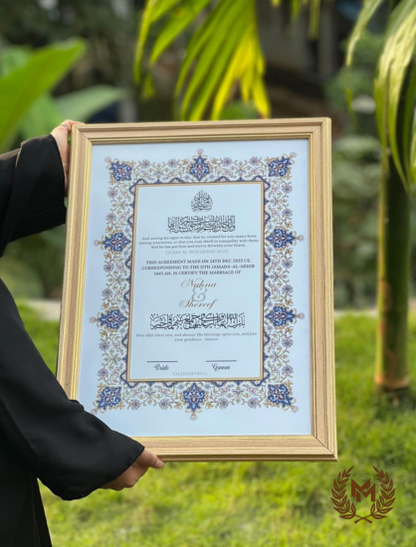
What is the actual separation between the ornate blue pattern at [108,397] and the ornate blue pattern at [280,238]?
522 millimetres

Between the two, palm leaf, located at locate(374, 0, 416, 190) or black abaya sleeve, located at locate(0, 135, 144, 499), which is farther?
palm leaf, located at locate(374, 0, 416, 190)

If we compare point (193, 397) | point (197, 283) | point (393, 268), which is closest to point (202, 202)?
point (197, 283)

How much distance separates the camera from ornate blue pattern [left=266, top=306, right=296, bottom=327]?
172 centimetres

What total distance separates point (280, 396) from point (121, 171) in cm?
72

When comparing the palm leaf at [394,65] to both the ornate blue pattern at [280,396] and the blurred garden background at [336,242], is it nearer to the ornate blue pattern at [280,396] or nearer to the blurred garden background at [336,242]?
the blurred garden background at [336,242]

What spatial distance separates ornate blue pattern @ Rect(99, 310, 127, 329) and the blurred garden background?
966mm

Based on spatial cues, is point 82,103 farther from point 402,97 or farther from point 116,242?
point 116,242

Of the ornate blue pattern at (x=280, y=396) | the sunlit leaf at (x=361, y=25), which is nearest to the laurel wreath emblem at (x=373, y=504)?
the ornate blue pattern at (x=280, y=396)

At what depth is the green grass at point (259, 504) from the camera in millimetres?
2354

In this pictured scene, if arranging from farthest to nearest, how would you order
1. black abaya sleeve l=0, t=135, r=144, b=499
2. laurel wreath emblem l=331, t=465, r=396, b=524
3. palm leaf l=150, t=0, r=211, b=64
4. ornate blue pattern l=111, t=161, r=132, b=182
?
palm leaf l=150, t=0, r=211, b=64, laurel wreath emblem l=331, t=465, r=396, b=524, ornate blue pattern l=111, t=161, r=132, b=182, black abaya sleeve l=0, t=135, r=144, b=499

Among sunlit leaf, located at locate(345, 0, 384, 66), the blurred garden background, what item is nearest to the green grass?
the blurred garden background

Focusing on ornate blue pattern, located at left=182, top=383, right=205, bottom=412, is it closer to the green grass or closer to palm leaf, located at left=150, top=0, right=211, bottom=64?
the green grass

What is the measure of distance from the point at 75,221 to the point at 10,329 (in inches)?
15.8

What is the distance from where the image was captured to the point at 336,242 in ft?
23.0
